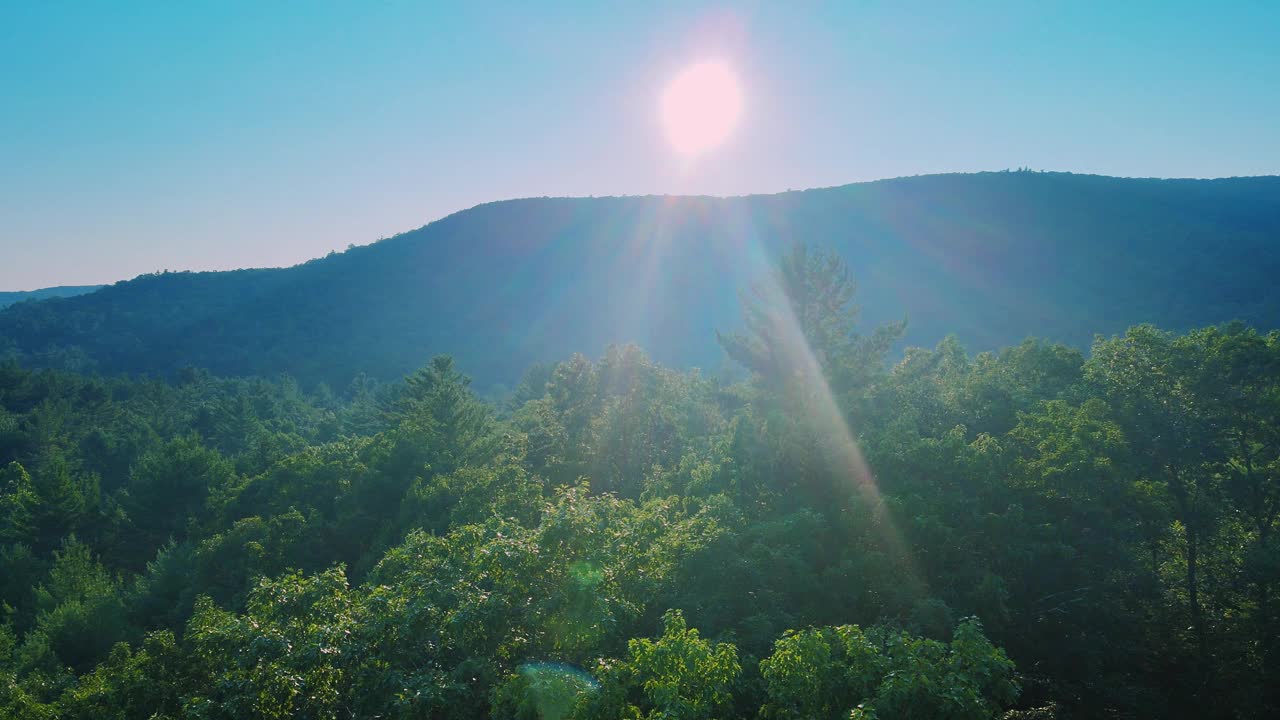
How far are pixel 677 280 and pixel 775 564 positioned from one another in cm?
15566

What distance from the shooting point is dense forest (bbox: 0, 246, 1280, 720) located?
8.73 metres

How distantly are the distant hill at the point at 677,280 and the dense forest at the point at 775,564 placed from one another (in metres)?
96.5

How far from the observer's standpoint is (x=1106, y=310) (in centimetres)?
11062

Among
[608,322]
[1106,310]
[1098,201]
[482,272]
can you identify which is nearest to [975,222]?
[1098,201]

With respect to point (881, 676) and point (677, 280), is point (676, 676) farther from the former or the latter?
point (677, 280)

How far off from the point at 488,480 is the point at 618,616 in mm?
13376

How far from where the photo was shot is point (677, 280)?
6555 inches

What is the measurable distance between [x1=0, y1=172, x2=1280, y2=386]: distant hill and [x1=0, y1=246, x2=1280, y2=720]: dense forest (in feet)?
316

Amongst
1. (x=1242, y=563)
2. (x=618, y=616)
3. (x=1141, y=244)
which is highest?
(x=1141, y=244)

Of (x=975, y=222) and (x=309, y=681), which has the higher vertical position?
(x=975, y=222)

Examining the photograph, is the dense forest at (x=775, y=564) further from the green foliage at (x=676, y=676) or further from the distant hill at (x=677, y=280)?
the distant hill at (x=677, y=280)

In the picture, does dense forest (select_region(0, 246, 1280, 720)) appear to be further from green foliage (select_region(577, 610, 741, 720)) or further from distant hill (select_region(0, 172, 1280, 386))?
distant hill (select_region(0, 172, 1280, 386))

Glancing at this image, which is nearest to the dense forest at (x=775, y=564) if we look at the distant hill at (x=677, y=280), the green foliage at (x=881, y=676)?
the green foliage at (x=881, y=676)

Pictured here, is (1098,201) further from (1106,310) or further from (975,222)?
(1106,310)
